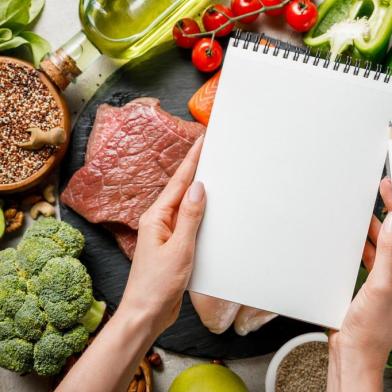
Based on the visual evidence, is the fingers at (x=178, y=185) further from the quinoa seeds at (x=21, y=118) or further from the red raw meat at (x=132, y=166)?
the quinoa seeds at (x=21, y=118)

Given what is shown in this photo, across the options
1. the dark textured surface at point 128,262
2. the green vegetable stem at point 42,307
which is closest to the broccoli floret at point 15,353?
the green vegetable stem at point 42,307

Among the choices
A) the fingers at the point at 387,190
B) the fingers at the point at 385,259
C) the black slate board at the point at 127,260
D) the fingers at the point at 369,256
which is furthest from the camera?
the black slate board at the point at 127,260

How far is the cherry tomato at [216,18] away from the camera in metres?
1.75

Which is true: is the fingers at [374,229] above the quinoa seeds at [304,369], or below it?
above

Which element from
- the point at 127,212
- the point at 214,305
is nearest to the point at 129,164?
the point at 127,212

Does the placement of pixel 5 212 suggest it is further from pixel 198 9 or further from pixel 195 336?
pixel 198 9

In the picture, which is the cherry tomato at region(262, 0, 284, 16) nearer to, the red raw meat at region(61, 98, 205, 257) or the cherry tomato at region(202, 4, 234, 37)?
the cherry tomato at region(202, 4, 234, 37)

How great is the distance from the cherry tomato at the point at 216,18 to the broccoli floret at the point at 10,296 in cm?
101

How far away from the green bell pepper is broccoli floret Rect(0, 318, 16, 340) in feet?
4.21

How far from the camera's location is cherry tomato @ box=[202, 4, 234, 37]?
175cm

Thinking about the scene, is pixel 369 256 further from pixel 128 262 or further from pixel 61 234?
pixel 61 234

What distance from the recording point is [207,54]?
173 cm

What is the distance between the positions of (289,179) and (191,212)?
24 centimetres

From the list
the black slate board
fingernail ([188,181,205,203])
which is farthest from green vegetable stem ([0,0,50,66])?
fingernail ([188,181,205,203])
